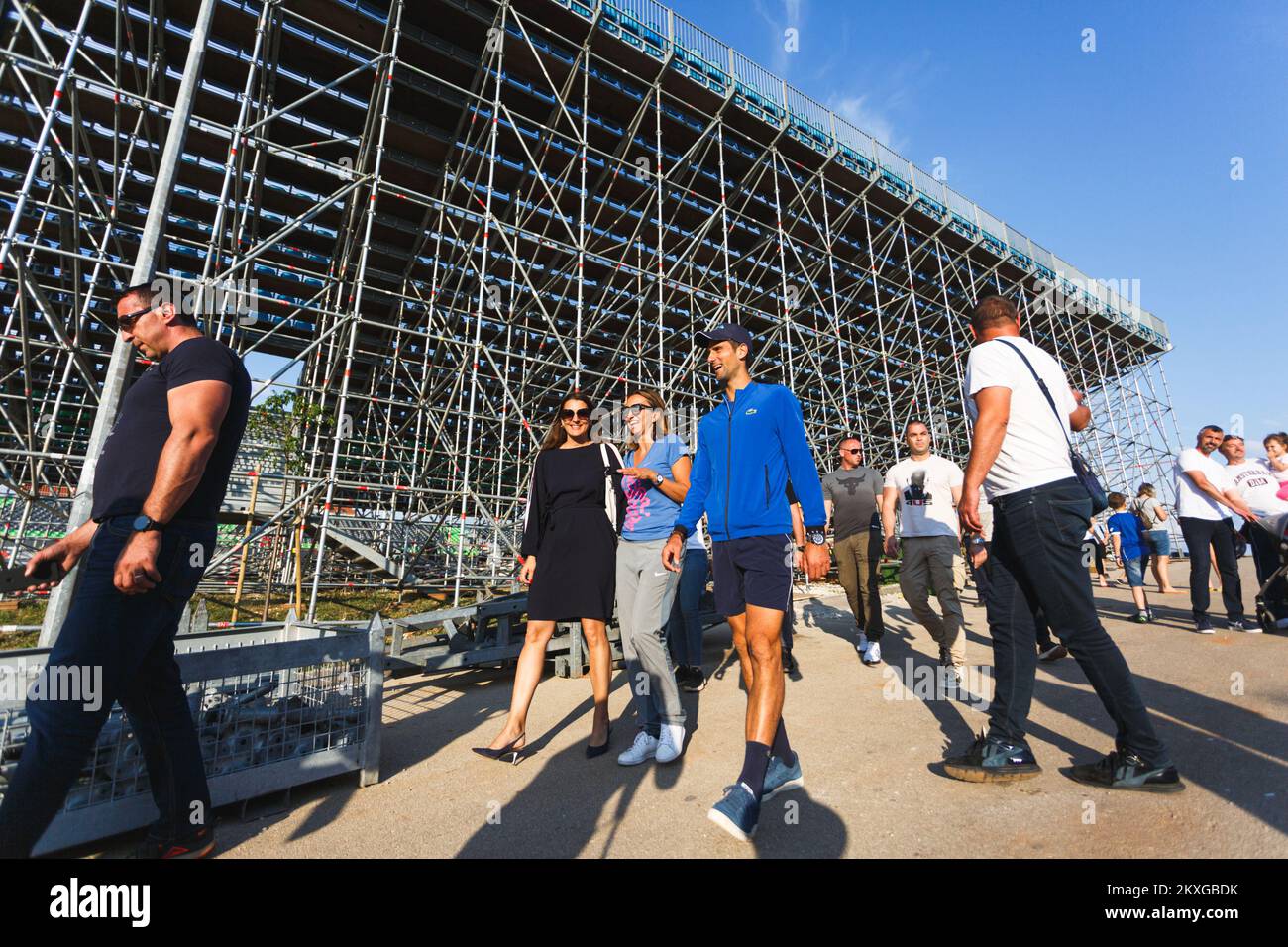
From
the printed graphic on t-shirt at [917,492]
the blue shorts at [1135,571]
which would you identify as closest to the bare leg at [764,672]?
the printed graphic on t-shirt at [917,492]

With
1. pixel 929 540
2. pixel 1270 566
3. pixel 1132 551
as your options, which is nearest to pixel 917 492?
pixel 929 540

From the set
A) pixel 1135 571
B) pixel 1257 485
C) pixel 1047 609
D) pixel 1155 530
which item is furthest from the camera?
pixel 1155 530

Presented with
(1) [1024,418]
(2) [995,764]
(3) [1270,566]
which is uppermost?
(1) [1024,418]

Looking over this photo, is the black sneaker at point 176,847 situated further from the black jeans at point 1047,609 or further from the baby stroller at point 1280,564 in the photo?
the baby stroller at point 1280,564

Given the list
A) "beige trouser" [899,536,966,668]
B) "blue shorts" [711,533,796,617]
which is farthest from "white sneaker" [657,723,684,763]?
"beige trouser" [899,536,966,668]

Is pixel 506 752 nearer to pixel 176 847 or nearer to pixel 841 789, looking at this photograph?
pixel 176 847

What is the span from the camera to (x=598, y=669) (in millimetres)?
2809

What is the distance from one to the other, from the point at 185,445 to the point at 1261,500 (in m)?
7.13

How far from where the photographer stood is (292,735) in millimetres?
2297

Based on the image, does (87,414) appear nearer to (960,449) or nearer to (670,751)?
(670,751)

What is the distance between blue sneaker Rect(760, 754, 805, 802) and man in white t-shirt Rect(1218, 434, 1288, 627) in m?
4.95

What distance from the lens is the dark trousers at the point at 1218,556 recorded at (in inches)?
188

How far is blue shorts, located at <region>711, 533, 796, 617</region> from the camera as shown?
6.81 feet

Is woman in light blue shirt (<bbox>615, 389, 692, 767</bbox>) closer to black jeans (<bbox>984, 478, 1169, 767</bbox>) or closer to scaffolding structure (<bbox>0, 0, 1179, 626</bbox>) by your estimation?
black jeans (<bbox>984, 478, 1169, 767</bbox>)
